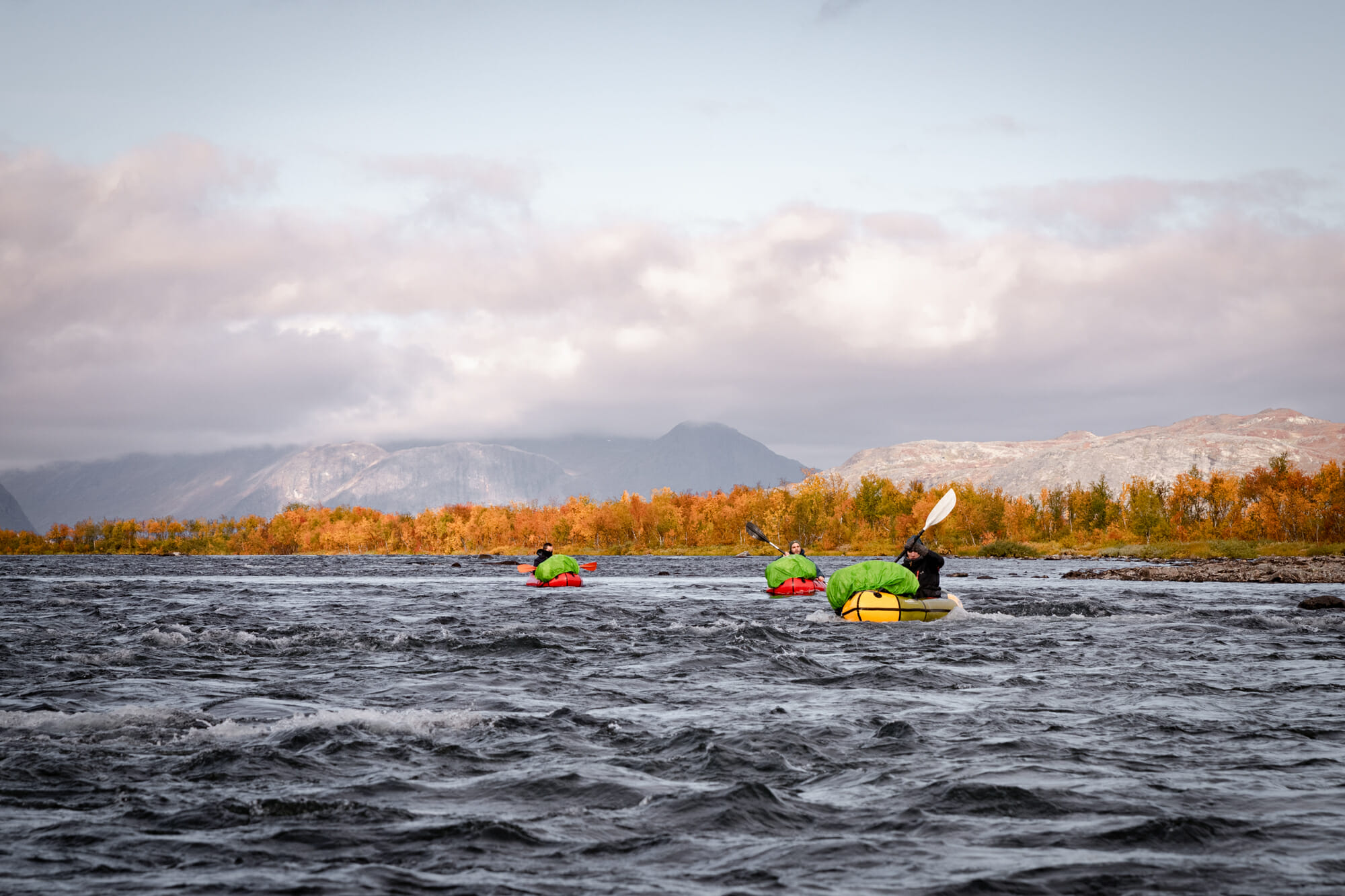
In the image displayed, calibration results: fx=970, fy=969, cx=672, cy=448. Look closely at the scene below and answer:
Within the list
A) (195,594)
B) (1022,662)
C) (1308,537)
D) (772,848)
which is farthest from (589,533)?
(772,848)

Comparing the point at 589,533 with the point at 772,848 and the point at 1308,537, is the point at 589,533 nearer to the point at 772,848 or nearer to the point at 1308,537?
the point at 1308,537

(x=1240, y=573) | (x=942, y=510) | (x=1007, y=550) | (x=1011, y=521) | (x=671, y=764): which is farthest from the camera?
(x=1011, y=521)

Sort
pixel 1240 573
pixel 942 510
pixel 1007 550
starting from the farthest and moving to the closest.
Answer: pixel 1007 550, pixel 1240 573, pixel 942 510

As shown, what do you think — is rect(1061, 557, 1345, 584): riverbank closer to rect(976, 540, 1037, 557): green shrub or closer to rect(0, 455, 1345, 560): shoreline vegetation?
rect(0, 455, 1345, 560): shoreline vegetation

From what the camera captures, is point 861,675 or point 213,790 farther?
point 861,675

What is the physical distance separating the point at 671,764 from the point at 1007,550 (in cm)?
13220

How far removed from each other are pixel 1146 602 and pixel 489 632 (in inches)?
1116

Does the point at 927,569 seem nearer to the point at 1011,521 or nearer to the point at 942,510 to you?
the point at 942,510

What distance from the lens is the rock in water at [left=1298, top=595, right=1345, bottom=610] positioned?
111 ft

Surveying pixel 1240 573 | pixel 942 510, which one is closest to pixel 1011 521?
pixel 1240 573

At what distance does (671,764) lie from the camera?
11.0 m

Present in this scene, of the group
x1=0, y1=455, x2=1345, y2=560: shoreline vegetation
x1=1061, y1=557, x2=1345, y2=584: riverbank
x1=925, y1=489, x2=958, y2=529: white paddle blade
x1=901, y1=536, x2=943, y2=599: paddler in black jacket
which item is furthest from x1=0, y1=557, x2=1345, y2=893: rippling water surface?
x1=0, y1=455, x2=1345, y2=560: shoreline vegetation

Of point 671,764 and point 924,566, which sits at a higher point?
point 924,566

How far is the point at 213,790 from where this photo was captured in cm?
960
